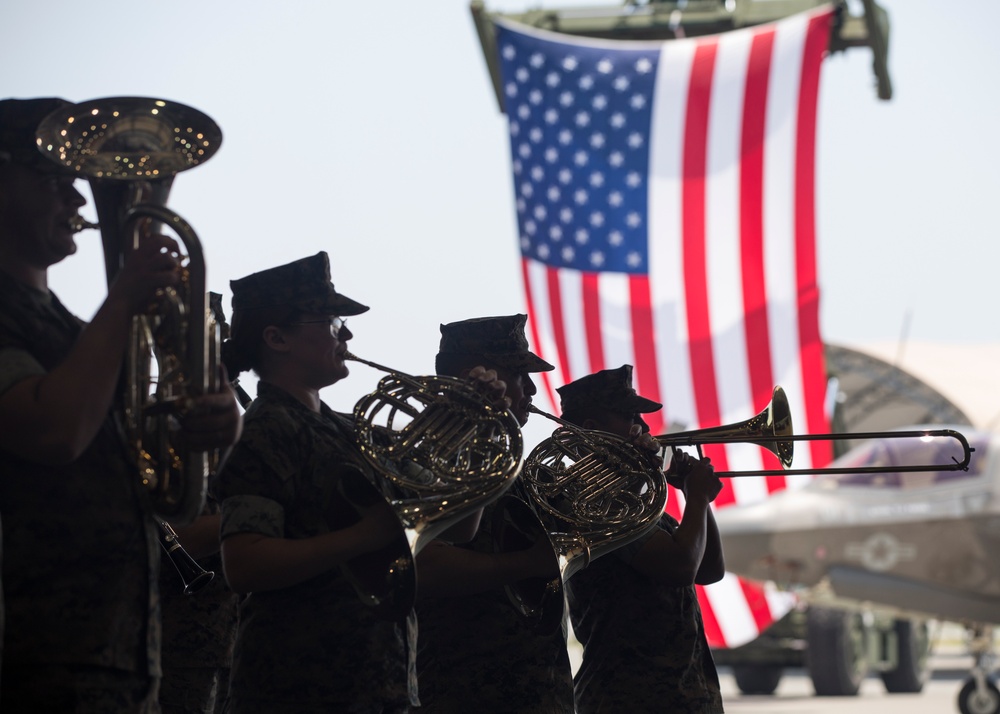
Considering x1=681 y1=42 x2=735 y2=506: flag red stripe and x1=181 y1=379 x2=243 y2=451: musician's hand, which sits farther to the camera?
x1=681 y1=42 x2=735 y2=506: flag red stripe

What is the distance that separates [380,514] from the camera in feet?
9.20

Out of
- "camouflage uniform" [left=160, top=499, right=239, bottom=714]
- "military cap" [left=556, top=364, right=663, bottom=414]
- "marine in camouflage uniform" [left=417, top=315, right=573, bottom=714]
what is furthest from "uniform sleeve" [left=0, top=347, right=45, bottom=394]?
"military cap" [left=556, top=364, right=663, bottom=414]

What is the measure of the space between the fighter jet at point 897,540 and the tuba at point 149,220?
39.2 ft

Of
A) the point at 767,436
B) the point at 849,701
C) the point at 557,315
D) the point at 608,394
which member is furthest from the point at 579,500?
the point at 849,701

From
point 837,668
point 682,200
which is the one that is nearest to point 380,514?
point 682,200

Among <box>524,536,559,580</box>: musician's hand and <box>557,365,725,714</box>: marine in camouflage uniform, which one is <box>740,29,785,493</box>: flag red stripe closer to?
<box>557,365,725,714</box>: marine in camouflage uniform

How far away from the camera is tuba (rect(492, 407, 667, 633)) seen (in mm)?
3684

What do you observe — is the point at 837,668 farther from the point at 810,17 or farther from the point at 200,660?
the point at 200,660

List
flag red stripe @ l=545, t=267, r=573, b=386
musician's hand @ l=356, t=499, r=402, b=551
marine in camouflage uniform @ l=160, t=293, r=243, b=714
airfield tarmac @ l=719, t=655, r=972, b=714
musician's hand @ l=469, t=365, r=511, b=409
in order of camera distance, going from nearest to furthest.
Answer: musician's hand @ l=356, t=499, r=402, b=551
musician's hand @ l=469, t=365, r=511, b=409
marine in camouflage uniform @ l=160, t=293, r=243, b=714
flag red stripe @ l=545, t=267, r=573, b=386
airfield tarmac @ l=719, t=655, r=972, b=714

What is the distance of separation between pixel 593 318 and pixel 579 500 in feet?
33.3

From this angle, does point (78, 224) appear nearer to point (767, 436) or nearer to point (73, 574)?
point (73, 574)

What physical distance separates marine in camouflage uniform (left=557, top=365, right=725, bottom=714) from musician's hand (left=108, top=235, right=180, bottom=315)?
7.74ft

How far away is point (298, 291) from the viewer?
327cm

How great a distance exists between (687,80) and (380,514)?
489 inches
